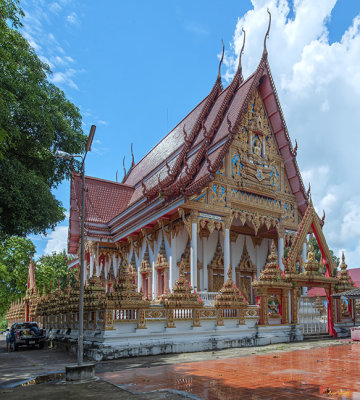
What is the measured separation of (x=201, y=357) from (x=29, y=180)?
6371 mm

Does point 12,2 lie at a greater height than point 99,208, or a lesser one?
greater

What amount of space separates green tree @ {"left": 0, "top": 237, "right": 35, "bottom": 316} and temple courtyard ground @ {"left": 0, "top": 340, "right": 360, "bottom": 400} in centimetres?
2613

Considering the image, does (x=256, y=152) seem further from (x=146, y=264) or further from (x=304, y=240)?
(x=146, y=264)

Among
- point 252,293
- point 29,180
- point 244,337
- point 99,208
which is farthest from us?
point 99,208

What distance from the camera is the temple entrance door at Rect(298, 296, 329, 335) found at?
46.4 feet

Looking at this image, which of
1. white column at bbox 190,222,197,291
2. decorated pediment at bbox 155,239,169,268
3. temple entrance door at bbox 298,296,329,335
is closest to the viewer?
temple entrance door at bbox 298,296,329,335

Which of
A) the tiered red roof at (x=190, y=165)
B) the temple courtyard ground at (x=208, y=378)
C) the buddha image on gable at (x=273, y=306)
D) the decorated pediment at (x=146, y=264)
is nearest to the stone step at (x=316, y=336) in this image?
the buddha image on gable at (x=273, y=306)

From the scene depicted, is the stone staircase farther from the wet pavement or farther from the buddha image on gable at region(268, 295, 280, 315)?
the wet pavement

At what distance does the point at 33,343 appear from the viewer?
1585 centimetres

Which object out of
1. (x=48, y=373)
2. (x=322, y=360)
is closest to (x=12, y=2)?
(x=48, y=373)

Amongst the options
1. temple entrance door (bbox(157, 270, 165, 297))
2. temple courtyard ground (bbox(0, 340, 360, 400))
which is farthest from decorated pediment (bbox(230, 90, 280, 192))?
temple courtyard ground (bbox(0, 340, 360, 400))

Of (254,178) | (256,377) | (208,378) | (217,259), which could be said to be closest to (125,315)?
(208,378)

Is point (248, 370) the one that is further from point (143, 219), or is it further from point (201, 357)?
point (143, 219)

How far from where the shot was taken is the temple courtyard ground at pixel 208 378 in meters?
5.79
